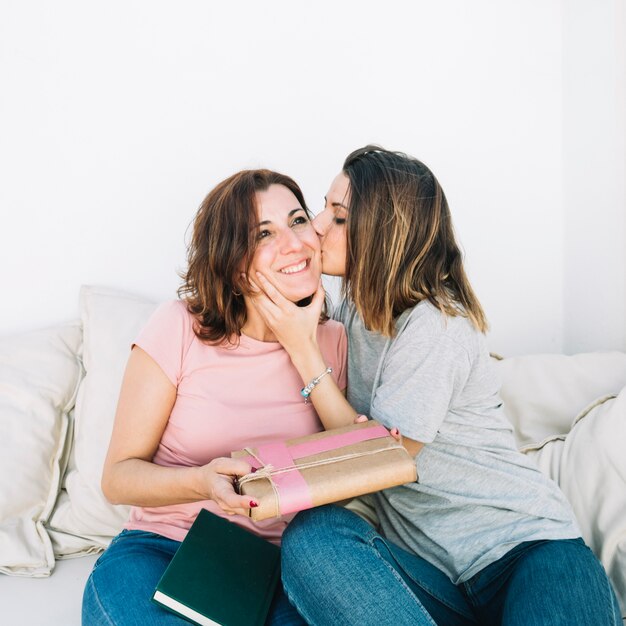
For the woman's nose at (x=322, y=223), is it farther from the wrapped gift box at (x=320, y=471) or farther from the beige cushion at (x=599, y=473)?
the beige cushion at (x=599, y=473)

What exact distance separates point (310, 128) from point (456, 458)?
112 centimetres

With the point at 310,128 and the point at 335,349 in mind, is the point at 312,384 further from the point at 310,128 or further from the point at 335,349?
the point at 310,128

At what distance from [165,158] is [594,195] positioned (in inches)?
49.3

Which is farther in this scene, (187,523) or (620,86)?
(620,86)

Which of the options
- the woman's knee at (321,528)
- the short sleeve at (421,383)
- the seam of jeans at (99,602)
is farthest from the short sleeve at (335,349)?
the seam of jeans at (99,602)

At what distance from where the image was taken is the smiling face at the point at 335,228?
4.50 feet

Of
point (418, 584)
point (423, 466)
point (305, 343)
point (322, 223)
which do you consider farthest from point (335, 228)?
point (418, 584)

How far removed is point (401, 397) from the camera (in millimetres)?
1183

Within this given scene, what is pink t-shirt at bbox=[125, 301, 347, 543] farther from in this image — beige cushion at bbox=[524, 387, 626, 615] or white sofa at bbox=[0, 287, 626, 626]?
beige cushion at bbox=[524, 387, 626, 615]

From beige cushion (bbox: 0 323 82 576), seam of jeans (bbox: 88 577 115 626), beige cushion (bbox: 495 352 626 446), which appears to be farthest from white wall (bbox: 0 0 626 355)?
seam of jeans (bbox: 88 577 115 626)

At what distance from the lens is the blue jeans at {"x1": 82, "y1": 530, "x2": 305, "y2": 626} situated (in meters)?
1.08

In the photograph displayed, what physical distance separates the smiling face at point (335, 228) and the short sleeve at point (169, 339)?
309mm

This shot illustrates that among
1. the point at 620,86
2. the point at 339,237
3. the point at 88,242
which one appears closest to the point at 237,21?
the point at 88,242

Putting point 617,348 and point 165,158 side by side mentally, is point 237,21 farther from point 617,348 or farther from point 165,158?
point 617,348
